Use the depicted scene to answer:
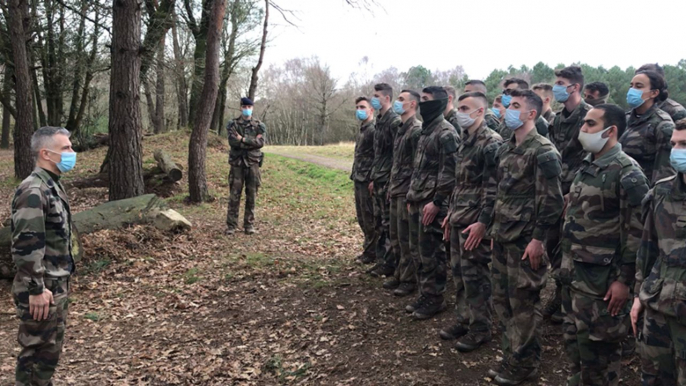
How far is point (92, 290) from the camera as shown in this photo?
694 cm

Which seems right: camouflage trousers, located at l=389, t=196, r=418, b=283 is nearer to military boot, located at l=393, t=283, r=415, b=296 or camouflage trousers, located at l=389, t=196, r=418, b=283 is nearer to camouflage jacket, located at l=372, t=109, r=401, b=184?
military boot, located at l=393, t=283, r=415, b=296

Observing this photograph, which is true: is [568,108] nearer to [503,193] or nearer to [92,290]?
[503,193]

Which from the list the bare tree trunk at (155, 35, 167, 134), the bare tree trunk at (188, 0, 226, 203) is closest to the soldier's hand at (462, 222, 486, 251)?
the bare tree trunk at (188, 0, 226, 203)

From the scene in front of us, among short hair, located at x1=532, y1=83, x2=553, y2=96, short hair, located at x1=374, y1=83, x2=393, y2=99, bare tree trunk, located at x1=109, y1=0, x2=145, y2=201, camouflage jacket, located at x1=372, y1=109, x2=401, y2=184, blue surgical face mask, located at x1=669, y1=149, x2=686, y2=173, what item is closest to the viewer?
blue surgical face mask, located at x1=669, y1=149, x2=686, y2=173

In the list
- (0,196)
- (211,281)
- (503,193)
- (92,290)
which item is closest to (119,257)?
(92,290)

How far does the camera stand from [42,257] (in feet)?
12.1

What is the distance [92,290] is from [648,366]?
22.3 ft

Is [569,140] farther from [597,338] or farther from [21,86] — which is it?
[21,86]

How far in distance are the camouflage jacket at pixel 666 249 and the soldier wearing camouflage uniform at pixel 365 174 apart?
4706 mm

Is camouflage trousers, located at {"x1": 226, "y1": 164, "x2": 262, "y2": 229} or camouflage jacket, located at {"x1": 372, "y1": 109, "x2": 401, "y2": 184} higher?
camouflage jacket, located at {"x1": 372, "y1": 109, "x2": 401, "y2": 184}

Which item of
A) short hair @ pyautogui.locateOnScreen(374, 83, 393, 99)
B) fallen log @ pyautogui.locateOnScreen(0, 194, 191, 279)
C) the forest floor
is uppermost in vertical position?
short hair @ pyautogui.locateOnScreen(374, 83, 393, 99)

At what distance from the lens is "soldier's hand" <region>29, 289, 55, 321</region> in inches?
144

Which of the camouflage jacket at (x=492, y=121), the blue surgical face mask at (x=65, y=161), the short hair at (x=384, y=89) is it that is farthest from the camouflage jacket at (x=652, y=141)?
the blue surgical face mask at (x=65, y=161)

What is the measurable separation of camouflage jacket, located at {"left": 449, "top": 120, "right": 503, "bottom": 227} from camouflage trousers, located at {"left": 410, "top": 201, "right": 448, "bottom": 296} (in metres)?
0.53
